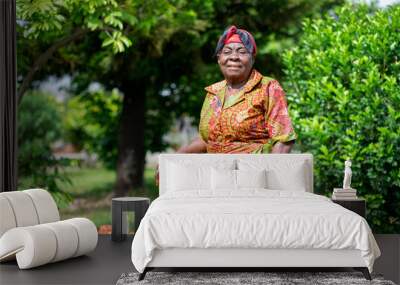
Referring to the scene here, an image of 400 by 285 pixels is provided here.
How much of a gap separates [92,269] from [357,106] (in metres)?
3.13

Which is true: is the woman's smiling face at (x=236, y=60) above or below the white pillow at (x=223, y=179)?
above

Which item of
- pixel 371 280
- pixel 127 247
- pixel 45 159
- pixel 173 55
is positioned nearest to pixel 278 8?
pixel 173 55

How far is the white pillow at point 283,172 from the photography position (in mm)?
5637

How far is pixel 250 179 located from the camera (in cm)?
551

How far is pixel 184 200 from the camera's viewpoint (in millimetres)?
4871

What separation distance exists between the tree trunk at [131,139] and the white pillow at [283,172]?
4.65 m

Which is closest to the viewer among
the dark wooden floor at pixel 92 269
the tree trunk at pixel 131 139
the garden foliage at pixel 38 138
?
the dark wooden floor at pixel 92 269

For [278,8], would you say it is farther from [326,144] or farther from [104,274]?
[104,274]

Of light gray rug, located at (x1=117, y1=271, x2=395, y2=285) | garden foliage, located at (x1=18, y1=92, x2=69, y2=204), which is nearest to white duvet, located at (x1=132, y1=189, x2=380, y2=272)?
light gray rug, located at (x1=117, y1=271, x2=395, y2=285)

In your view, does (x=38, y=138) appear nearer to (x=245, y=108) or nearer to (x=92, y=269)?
(x=245, y=108)

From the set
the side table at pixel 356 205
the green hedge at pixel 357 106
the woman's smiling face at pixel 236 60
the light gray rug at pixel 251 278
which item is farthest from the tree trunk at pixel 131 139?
the light gray rug at pixel 251 278

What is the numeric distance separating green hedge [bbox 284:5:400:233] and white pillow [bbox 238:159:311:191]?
1.03 m

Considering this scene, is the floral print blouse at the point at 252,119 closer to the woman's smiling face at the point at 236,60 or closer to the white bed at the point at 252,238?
the woman's smiling face at the point at 236,60

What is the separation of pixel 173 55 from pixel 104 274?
203 inches
